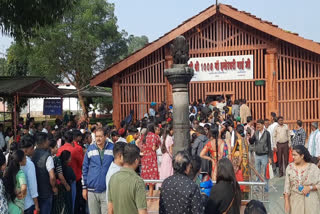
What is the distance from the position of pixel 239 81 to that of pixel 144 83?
393 centimetres

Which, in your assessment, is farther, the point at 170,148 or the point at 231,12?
the point at 231,12

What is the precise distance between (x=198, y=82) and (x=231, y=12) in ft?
10.1

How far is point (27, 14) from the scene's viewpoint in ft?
40.7

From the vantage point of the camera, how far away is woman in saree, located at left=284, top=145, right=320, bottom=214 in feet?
17.4

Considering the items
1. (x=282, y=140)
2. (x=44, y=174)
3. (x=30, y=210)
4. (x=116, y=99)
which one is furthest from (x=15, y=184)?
(x=116, y=99)

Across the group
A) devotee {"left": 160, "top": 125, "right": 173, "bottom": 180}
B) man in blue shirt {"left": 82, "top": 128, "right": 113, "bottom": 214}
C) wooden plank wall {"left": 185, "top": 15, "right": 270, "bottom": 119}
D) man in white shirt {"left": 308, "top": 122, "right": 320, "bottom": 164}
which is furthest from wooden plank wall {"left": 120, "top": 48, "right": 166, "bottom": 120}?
man in blue shirt {"left": 82, "top": 128, "right": 113, "bottom": 214}

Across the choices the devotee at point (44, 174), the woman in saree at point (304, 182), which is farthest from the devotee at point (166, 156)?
the woman in saree at point (304, 182)

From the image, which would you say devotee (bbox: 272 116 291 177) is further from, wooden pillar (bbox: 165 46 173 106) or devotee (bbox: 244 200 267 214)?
devotee (bbox: 244 200 267 214)

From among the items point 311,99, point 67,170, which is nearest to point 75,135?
point 67,170

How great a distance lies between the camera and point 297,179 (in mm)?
5379

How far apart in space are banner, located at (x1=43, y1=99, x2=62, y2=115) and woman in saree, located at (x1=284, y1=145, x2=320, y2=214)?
12624mm

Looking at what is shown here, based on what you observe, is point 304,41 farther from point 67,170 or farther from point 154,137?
point 67,170

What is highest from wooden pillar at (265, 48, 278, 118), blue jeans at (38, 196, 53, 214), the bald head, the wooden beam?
the wooden beam

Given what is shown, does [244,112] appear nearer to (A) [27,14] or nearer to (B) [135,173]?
(A) [27,14]
